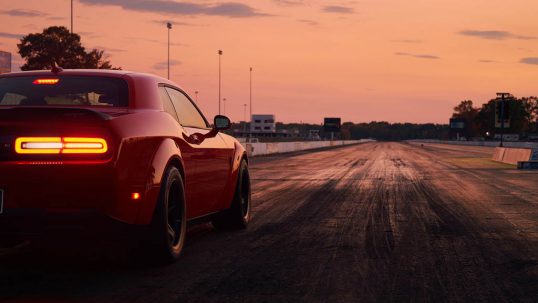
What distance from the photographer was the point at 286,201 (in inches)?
499

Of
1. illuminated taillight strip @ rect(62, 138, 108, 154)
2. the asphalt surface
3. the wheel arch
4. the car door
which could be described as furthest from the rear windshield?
the asphalt surface

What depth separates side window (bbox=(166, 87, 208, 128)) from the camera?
7051 mm

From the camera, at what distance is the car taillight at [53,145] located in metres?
5.05

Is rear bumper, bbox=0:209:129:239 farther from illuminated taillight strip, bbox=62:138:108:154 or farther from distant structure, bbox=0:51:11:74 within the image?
distant structure, bbox=0:51:11:74

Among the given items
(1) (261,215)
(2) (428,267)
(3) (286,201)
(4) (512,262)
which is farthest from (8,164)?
(3) (286,201)

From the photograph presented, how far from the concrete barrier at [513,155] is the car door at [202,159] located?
23082 mm

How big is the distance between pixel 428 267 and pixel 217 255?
6.60 feet

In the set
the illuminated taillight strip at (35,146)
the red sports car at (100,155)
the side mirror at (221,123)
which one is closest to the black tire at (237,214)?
the side mirror at (221,123)

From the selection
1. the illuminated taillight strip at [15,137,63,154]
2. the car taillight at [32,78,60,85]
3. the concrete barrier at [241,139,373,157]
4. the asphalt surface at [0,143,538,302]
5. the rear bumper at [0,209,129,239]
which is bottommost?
the concrete barrier at [241,139,373,157]

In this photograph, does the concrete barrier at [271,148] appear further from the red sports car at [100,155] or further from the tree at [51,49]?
the red sports car at [100,155]

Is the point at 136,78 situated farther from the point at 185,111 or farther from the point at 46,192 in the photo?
the point at 46,192

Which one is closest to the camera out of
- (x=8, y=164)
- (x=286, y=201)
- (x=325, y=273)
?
(x=8, y=164)

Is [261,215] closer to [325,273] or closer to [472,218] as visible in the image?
[472,218]

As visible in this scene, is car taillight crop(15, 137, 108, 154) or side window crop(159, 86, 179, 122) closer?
car taillight crop(15, 137, 108, 154)
